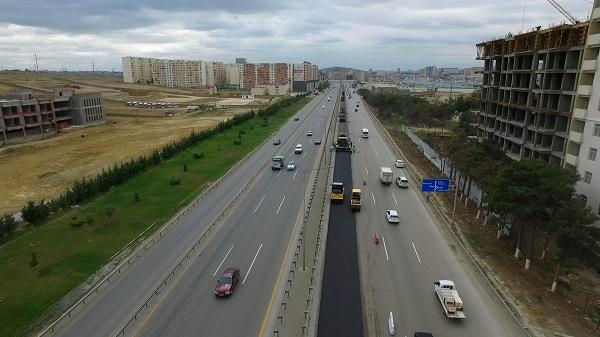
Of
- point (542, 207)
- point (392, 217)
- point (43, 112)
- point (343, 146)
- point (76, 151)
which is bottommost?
point (76, 151)

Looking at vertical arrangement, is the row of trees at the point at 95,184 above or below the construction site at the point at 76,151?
above

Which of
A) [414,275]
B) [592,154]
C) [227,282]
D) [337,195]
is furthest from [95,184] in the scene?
[592,154]

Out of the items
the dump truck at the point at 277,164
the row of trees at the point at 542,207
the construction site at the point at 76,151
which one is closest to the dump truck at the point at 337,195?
the row of trees at the point at 542,207

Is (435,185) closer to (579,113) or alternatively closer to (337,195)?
(337,195)

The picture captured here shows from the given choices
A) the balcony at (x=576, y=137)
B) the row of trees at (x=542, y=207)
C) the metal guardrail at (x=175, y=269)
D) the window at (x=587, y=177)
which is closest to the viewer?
the metal guardrail at (x=175, y=269)

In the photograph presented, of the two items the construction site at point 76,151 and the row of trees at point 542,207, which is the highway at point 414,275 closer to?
the row of trees at point 542,207

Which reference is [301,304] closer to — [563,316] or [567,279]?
[563,316]
